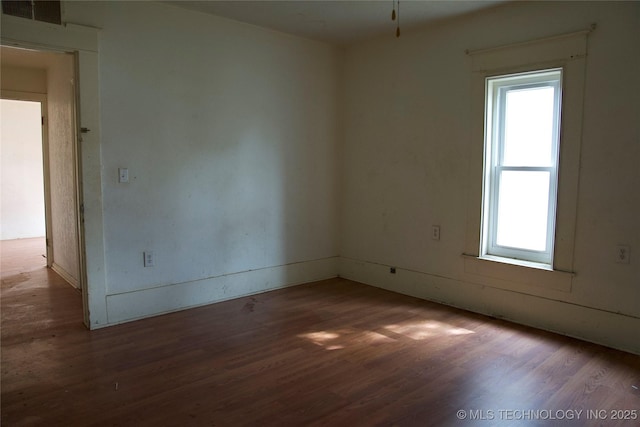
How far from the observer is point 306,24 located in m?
4.32

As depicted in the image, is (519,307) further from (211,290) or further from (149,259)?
(149,259)

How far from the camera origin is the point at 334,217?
17.5 ft

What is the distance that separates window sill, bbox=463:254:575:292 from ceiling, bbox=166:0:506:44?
7.15ft

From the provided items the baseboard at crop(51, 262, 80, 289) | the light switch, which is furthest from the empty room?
the baseboard at crop(51, 262, 80, 289)

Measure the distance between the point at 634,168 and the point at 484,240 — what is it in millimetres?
1285

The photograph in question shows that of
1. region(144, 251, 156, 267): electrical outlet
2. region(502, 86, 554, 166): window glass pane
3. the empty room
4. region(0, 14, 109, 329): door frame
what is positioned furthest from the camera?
region(144, 251, 156, 267): electrical outlet

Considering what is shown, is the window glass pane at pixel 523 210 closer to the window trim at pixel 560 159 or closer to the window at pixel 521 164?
the window at pixel 521 164

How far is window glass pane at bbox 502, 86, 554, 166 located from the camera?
12.0ft

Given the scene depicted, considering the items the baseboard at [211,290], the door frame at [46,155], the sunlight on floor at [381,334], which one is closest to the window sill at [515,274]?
the sunlight on floor at [381,334]

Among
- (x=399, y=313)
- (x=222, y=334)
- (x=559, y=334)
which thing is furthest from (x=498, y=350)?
(x=222, y=334)

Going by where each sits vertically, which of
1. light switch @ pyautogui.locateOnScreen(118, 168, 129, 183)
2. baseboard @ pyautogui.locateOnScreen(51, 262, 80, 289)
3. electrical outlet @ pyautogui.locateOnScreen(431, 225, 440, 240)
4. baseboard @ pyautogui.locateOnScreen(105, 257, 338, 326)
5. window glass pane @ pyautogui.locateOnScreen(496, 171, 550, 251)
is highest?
light switch @ pyautogui.locateOnScreen(118, 168, 129, 183)

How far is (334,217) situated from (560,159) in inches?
101

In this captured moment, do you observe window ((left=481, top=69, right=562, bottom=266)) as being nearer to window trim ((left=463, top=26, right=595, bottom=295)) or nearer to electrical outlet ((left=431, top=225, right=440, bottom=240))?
window trim ((left=463, top=26, right=595, bottom=295))

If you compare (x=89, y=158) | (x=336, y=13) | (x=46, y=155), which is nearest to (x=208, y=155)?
(x=89, y=158)
